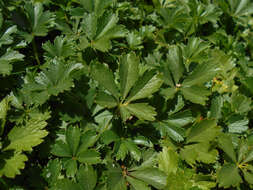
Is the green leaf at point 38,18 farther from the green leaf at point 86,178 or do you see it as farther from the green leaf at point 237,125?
the green leaf at point 237,125

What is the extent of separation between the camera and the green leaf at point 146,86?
1.23 metres

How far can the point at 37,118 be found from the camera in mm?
1245

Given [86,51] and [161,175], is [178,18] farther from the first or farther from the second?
[161,175]

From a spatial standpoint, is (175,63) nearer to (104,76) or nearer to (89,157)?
(104,76)

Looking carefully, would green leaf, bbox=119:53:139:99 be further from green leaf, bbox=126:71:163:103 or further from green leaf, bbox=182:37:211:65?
green leaf, bbox=182:37:211:65

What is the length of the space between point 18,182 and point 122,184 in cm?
44

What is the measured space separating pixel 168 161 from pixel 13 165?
675 mm

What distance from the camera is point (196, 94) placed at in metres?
1.38

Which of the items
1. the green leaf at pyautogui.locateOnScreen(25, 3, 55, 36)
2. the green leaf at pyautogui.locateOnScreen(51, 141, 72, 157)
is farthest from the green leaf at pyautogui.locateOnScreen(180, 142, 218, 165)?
the green leaf at pyautogui.locateOnScreen(25, 3, 55, 36)

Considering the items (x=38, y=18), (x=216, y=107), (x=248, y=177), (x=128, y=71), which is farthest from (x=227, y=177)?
(x=38, y=18)

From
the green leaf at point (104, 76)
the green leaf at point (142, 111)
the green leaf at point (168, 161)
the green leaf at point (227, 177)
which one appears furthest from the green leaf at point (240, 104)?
the green leaf at point (104, 76)

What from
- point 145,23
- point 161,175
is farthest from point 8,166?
point 145,23

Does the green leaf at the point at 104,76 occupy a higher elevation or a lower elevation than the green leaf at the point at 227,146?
higher

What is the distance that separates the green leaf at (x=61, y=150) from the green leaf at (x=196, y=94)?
2.04 ft
